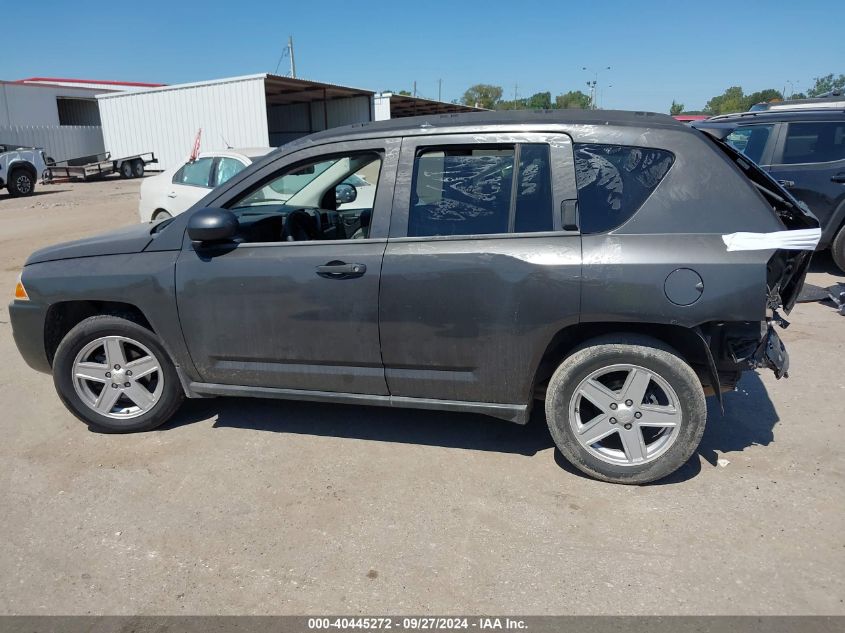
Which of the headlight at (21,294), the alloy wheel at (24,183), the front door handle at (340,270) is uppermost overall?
the front door handle at (340,270)

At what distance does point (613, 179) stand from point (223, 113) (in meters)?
22.5

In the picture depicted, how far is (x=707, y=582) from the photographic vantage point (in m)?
2.68

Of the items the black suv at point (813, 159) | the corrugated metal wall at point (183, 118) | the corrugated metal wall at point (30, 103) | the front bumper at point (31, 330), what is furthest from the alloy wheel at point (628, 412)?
the corrugated metal wall at point (30, 103)

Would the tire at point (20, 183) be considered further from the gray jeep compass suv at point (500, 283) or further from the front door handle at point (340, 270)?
the front door handle at point (340, 270)

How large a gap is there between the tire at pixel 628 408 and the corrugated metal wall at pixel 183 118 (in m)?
18.2

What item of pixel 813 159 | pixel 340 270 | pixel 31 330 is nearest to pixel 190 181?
pixel 31 330

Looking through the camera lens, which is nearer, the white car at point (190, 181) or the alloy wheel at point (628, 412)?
the alloy wheel at point (628, 412)

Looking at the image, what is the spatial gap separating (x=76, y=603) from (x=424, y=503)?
62.4 inches

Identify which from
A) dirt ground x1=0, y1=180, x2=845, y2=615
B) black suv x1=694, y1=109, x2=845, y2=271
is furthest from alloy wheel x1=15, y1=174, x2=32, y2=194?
black suv x1=694, y1=109, x2=845, y2=271

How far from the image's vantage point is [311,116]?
2978 cm

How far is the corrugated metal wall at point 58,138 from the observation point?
3164cm

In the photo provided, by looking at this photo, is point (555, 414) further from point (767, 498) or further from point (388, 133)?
point (388, 133)

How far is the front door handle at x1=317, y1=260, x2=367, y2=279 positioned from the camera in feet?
11.3

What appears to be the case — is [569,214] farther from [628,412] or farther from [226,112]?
[226,112]
